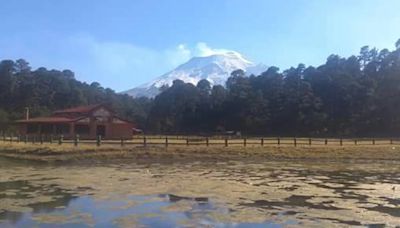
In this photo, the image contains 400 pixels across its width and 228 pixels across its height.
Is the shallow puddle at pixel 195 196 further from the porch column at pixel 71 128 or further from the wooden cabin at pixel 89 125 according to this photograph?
the wooden cabin at pixel 89 125

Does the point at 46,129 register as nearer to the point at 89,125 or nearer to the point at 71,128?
the point at 71,128

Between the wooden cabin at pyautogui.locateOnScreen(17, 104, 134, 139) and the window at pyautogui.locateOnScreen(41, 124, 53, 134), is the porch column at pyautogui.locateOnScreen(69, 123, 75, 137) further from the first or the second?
the window at pyautogui.locateOnScreen(41, 124, 53, 134)

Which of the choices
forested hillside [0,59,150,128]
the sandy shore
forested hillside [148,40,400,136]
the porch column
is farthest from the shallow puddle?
forested hillside [0,59,150,128]

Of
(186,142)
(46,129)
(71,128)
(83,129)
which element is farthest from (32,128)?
(186,142)

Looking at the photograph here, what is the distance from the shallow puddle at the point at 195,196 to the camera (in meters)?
18.7

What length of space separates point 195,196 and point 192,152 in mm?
25364

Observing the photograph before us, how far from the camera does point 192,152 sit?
49812mm

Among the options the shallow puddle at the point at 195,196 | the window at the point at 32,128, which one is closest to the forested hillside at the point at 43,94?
the window at the point at 32,128

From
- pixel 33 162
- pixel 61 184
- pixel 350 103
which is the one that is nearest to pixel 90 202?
pixel 61 184

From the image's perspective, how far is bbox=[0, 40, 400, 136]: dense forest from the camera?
9838cm

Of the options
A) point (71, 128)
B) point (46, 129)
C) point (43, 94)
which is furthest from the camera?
point (43, 94)

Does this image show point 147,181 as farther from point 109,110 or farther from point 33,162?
point 109,110

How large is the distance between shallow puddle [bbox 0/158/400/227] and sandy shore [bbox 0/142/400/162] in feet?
20.5

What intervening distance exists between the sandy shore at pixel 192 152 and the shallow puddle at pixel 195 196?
624 cm
